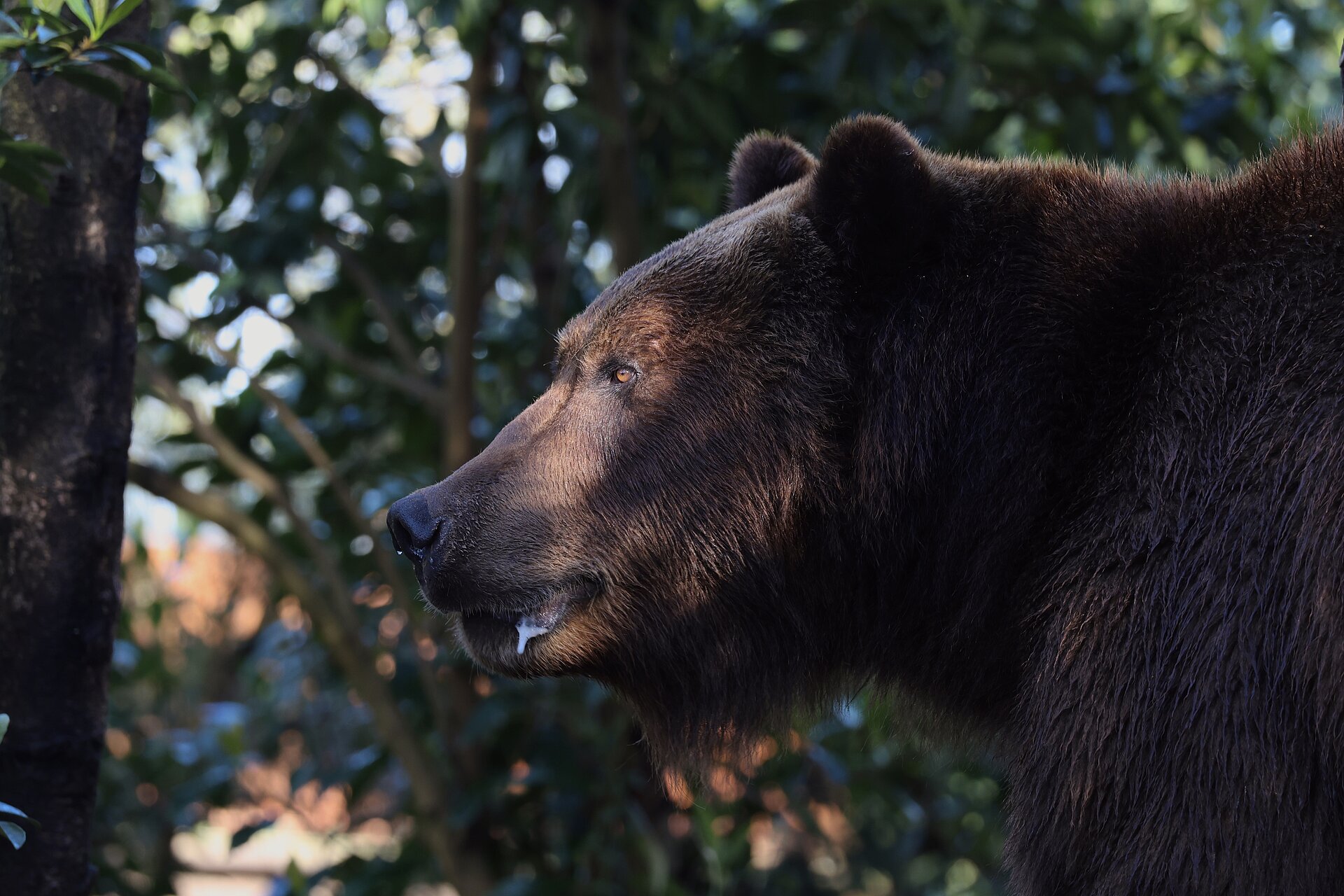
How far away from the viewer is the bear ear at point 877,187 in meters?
2.33

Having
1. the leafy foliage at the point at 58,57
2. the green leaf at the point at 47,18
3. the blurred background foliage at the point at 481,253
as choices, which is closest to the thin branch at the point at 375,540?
the blurred background foliage at the point at 481,253

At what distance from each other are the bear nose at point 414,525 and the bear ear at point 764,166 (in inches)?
44.7

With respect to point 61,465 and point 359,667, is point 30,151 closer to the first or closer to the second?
point 61,465

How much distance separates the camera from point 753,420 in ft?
8.03

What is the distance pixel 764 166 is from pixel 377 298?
176cm

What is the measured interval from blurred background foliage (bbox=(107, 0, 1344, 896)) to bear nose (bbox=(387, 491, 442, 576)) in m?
1.38

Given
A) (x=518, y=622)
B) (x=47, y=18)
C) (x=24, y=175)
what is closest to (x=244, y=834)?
(x=518, y=622)

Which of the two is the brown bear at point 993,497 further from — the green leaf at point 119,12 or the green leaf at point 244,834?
the green leaf at point 244,834

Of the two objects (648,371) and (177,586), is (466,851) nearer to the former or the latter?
(648,371)

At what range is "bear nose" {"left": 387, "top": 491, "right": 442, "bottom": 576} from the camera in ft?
7.89

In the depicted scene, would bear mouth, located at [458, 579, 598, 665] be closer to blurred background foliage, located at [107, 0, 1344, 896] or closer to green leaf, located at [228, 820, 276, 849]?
blurred background foliage, located at [107, 0, 1344, 896]

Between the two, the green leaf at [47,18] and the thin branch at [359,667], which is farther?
the thin branch at [359,667]

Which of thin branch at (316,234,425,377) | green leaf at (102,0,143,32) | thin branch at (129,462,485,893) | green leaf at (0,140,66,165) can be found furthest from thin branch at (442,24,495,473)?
green leaf at (102,0,143,32)

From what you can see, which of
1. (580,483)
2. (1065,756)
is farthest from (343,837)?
(1065,756)
